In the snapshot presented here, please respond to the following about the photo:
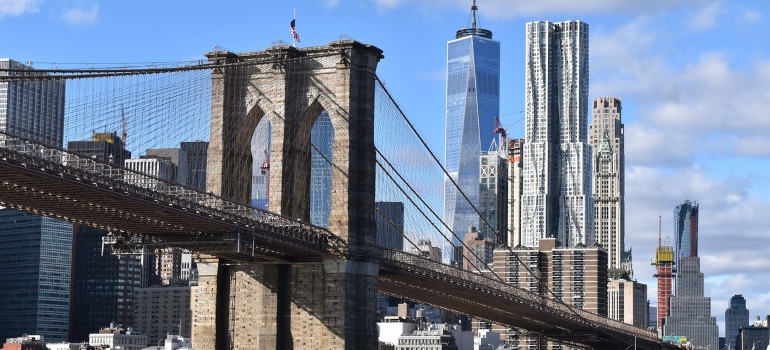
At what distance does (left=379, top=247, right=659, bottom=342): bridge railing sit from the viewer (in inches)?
3989

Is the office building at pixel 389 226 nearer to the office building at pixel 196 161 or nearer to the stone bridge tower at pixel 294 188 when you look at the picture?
the office building at pixel 196 161

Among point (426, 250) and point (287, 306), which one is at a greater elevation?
point (426, 250)

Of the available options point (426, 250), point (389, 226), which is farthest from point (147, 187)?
point (426, 250)

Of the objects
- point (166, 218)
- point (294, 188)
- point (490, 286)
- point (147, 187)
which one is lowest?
point (490, 286)

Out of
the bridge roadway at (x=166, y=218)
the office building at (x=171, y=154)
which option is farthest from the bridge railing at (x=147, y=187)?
the office building at (x=171, y=154)

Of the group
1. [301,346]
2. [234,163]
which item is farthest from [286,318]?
[234,163]

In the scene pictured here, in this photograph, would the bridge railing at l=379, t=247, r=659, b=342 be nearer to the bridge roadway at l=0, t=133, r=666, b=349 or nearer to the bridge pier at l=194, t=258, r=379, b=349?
the bridge roadway at l=0, t=133, r=666, b=349

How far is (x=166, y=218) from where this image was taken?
77438 mm

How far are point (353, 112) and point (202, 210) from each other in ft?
52.8

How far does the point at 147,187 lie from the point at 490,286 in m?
54.2

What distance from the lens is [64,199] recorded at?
237ft

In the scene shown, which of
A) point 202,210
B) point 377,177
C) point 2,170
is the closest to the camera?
point 2,170

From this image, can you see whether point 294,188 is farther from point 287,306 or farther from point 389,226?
point 389,226

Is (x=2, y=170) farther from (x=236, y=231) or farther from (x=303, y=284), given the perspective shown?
(x=303, y=284)
